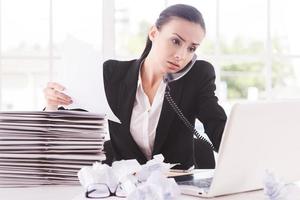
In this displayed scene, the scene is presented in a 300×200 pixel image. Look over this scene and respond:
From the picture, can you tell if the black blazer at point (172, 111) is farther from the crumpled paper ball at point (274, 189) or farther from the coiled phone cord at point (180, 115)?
the crumpled paper ball at point (274, 189)

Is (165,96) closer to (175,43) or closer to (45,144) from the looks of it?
(175,43)

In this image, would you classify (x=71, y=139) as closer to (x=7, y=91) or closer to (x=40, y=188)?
(x=40, y=188)

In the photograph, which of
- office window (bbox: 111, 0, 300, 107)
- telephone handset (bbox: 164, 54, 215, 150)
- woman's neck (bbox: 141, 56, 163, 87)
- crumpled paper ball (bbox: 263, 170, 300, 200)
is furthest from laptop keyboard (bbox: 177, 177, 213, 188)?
office window (bbox: 111, 0, 300, 107)

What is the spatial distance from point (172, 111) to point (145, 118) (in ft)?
0.36

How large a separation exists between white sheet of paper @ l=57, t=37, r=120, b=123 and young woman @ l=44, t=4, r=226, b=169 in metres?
0.46

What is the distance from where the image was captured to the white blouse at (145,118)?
1.95m

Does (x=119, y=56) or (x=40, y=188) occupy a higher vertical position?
→ (x=119, y=56)

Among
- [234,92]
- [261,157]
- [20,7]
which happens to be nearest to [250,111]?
[261,157]

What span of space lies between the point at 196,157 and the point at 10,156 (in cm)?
92

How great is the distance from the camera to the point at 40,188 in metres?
1.34

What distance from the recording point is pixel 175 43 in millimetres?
1923

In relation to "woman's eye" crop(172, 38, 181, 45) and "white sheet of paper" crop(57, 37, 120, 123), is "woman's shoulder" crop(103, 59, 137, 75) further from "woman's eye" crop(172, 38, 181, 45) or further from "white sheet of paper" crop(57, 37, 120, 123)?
"white sheet of paper" crop(57, 37, 120, 123)

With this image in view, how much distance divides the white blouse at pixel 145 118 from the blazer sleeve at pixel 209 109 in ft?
0.53

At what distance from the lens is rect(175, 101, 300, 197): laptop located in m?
1.08
